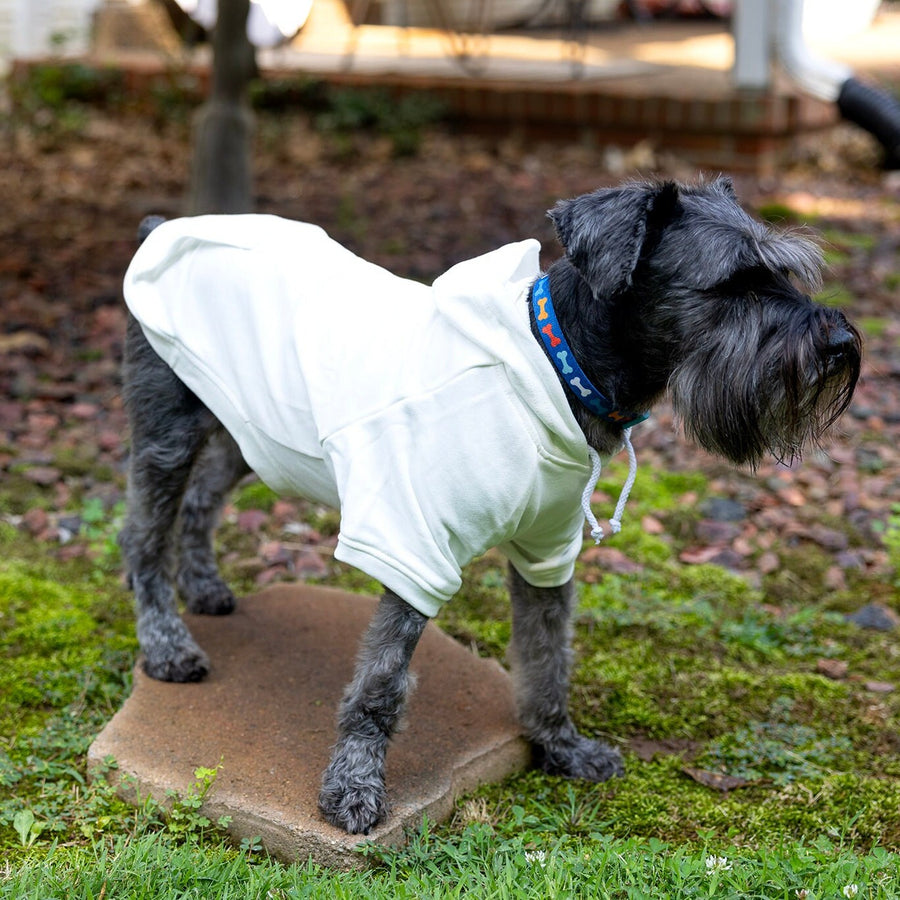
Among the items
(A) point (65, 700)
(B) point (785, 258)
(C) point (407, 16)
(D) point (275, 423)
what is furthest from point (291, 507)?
(C) point (407, 16)

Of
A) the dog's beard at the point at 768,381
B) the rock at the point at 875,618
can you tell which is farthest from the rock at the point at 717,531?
the dog's beard at the point at 768,381

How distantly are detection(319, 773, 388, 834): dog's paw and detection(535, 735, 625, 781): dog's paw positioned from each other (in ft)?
2.35

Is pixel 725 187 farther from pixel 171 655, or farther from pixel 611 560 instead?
pixel 171 655

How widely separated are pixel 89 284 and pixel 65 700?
4194mm

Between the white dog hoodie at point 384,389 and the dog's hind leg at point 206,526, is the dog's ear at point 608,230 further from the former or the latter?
the dog's hind leg at point 206,526

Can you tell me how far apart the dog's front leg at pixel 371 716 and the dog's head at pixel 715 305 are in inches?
39.5

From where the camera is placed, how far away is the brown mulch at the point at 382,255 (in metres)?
5.65

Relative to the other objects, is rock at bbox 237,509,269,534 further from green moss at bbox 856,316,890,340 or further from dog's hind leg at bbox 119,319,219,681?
green moss at bbox 856,316,890,340

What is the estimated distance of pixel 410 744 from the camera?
3.86 m

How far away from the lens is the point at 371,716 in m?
3.45

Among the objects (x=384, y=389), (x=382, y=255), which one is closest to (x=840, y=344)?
(x=384, y=389)

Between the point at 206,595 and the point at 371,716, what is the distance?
137 centimetres

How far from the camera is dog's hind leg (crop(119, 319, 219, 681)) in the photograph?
3990 millimetres

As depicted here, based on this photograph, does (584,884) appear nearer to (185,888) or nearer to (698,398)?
(185,888)
